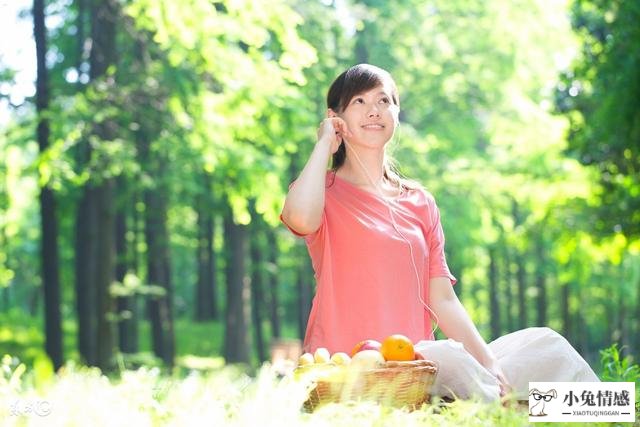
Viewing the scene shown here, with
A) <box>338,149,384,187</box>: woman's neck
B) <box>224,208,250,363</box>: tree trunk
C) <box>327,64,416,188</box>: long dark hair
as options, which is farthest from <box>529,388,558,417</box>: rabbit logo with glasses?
<box>224,208,250,363</box>: tree trunk

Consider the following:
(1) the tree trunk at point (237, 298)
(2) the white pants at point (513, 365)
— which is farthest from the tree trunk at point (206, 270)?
(2) the white pants at point (513, 365)

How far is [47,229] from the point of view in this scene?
15.2 meters

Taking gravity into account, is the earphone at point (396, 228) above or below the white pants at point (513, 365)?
above

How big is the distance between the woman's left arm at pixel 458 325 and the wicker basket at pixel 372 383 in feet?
1.86

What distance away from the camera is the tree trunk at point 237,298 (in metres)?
20.7

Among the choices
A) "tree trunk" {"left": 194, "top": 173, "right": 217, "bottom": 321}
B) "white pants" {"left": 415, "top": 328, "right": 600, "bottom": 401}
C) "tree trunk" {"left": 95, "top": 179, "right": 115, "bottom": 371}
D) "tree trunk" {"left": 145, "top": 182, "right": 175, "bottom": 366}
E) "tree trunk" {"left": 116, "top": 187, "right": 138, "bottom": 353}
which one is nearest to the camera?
"white pants" {"left": 415, "top": 328, "right": 600, "bottom": 401}

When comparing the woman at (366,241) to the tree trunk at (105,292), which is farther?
the tree trunk at (105,292)

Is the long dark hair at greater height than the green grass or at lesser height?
greater

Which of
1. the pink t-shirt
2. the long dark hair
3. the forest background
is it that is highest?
the forest background

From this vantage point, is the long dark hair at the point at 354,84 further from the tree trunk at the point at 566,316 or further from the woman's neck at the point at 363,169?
the tree trunk at the point at 566,316

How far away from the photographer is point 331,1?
1988cm

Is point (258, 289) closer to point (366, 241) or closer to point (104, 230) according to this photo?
point (104, 230)

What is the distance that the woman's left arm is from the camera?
4.22 m

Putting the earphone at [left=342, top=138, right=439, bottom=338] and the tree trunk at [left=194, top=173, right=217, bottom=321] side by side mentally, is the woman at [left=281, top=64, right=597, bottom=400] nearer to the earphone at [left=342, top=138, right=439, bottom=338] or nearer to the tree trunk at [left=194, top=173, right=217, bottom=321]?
the earphone at [left=342, top=138, right=439, bottom=338]
